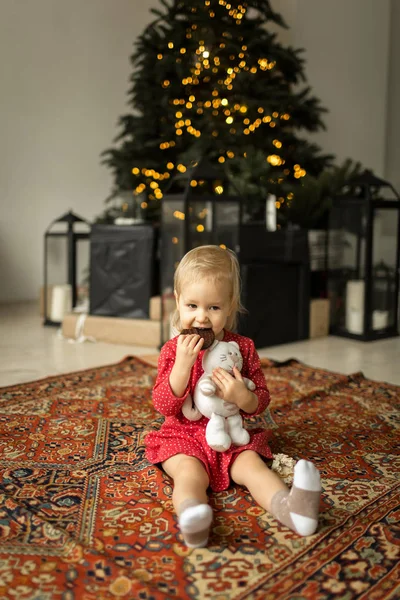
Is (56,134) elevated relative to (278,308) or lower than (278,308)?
elevated

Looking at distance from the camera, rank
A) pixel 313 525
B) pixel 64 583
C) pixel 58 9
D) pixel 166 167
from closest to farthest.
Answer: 1. pixel 64 583
2. pixel 313 525
3. pixel 166 167
4. pixel 58 9

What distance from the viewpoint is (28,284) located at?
5.33 metres

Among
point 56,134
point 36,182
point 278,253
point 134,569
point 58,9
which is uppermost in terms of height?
point 58,9

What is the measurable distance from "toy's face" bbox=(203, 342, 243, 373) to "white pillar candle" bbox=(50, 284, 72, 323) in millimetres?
2505

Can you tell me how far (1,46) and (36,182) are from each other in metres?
1.08

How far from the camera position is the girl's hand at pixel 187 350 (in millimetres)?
1490

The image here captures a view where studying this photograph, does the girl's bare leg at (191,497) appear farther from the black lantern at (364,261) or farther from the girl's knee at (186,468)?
the black lantern at (364,261)

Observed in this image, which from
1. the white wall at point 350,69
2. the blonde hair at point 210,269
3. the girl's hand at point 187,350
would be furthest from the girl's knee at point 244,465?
the white wall at point 350,69

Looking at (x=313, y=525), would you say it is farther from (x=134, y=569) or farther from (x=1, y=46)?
(x=1, y=46)

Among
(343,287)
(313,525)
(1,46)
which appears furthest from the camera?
(1,46)

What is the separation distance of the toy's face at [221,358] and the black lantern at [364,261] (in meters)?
2.14

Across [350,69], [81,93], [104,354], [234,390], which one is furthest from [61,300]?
[350,69]

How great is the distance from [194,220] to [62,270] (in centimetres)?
116

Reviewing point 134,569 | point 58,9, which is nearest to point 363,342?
point 134,569
